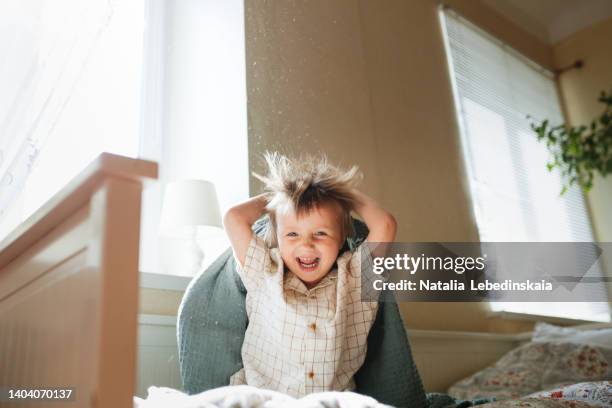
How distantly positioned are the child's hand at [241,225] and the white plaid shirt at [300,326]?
2 centimetres

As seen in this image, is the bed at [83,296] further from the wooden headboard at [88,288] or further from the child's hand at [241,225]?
the child's hand at [241,225]

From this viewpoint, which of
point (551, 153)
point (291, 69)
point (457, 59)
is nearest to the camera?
point (291, 69)

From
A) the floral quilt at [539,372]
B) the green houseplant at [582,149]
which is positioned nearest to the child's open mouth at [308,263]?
the floral quilt at [539,372]

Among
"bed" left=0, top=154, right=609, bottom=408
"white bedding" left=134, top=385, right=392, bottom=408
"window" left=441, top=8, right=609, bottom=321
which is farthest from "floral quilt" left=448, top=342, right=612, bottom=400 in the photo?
"bed" left=0, top=154, right=609, bottom=408

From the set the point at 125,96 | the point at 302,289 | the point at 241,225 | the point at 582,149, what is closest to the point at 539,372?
the point at 302,289

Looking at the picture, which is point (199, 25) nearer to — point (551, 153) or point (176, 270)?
point (176, 270)

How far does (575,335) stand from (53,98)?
183 cm

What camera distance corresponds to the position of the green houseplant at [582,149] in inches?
118

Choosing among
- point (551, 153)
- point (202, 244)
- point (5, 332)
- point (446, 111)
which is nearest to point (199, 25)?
point (202, 244)

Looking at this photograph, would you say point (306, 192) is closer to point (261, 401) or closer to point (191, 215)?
point (191, 215)

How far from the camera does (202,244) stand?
1.72 metres

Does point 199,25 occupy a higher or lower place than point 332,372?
higher

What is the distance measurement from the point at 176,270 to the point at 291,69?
75 centimetres

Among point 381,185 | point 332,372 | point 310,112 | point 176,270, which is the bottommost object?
point 332,372
